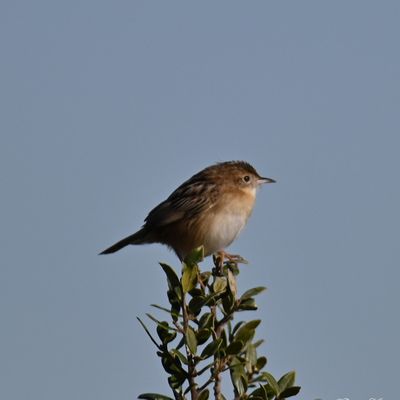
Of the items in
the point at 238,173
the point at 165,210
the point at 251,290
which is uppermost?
the point at 238,173

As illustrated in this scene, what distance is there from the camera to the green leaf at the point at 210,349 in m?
3.32

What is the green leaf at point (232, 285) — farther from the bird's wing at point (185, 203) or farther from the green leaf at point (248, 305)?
the bird's wing at point (185, 203)

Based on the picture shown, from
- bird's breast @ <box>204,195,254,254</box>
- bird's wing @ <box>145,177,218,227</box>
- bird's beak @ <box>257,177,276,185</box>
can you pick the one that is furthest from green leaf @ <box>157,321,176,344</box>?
bird's beak @ <box>257,177,276,185</box>

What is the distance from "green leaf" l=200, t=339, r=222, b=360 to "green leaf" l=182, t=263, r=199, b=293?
44 centimetres

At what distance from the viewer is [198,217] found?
7.25 m

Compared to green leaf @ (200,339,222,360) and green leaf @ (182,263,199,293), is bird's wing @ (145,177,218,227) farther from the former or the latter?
green leaf @ (200,339,222,360)

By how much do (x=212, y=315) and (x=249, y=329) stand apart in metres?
0.18

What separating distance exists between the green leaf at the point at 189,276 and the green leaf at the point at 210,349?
0.44 meters

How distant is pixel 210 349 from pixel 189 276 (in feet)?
1.76

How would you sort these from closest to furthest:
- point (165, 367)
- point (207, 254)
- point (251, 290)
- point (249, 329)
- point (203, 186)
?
point (165, 367) < point (249, 329) < point (251, 290) < point (207, 254) < point (203, 186)

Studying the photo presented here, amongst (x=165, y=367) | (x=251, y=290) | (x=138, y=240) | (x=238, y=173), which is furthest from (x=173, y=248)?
(x=165, y=367)

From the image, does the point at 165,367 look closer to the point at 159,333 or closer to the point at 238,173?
the point at 159,333

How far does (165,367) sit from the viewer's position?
3326 millimetres

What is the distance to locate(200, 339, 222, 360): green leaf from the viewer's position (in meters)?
3.32
